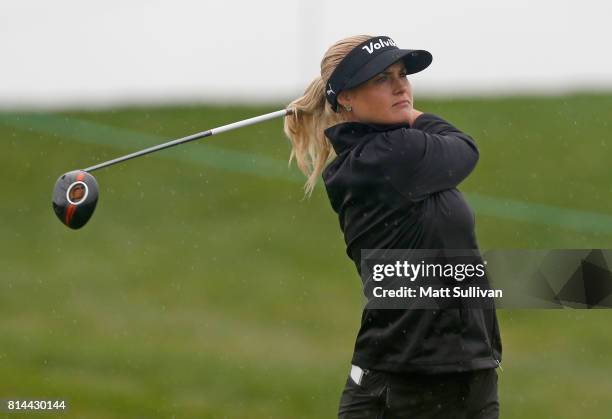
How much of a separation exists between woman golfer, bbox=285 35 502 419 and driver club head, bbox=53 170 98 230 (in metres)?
1.06

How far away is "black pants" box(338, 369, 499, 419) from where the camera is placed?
5312mm

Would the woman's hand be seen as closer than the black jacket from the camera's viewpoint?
No

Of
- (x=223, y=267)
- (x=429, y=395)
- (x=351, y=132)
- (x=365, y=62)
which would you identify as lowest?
(x=429, y=395)

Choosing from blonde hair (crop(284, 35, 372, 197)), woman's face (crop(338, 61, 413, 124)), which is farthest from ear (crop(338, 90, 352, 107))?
blonde hair (crop(284, 35, 372, 197))

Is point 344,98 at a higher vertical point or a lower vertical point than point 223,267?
lower

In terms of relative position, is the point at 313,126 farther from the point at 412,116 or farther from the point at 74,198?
the point at 74,198

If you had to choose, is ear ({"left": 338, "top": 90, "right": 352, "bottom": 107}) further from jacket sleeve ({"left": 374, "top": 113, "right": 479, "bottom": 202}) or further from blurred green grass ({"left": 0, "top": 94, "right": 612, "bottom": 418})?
blurred green grass ({"left": 0, "top": 94, "right": 612, "bottom": 418})

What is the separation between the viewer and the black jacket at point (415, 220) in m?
5.26

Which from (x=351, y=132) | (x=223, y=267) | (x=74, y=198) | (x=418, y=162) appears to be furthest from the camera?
(x=223, y=267)

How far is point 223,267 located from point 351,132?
9.03 m

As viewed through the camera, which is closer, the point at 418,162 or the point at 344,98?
the point at 418,162

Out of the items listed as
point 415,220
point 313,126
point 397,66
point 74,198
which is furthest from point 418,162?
point 74,198

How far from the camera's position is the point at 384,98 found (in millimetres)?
5523

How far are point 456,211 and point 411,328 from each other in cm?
49
